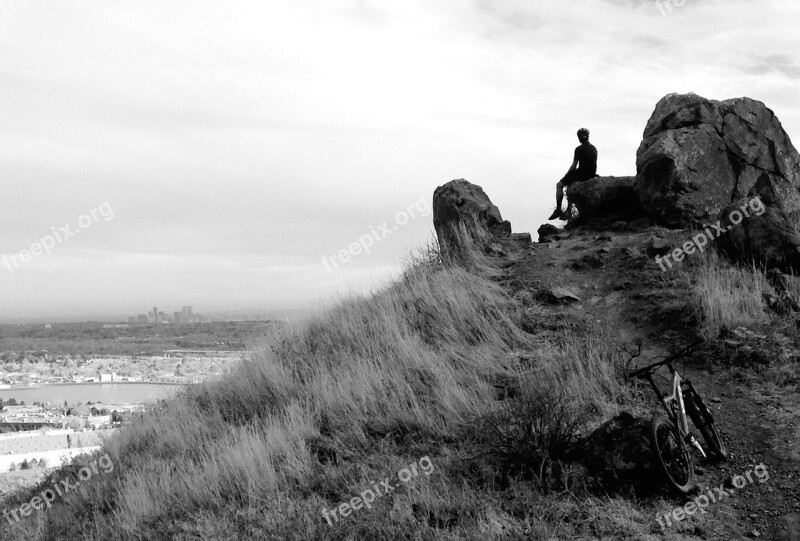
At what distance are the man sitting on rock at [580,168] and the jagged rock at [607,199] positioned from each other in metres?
0.49

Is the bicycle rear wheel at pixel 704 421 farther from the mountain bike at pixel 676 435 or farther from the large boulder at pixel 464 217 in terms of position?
the large boulder at pixel 464 217

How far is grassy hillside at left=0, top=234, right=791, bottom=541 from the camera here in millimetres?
5215

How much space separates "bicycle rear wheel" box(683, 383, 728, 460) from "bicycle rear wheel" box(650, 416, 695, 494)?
0.47m

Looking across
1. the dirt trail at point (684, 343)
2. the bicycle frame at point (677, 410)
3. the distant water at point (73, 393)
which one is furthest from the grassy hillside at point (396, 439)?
the distant water at point (73, 393)

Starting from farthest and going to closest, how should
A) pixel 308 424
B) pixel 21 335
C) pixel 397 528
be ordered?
pixel 21 335, pixel 308 424, pixel 397 528

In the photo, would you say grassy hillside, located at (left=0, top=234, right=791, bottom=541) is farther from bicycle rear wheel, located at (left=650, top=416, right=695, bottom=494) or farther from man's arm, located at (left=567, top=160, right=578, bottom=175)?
man's arm, located at (left=567, top=160, right=578, bottom=175)

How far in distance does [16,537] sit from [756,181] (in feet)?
43.5

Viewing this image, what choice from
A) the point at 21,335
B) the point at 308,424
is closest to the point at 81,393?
the point at 308,424

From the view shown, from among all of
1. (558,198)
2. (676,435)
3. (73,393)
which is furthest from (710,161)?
(73,393)

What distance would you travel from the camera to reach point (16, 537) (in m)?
6.66

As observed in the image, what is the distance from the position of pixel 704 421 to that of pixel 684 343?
2900 mm

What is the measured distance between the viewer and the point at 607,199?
13977 millimetres

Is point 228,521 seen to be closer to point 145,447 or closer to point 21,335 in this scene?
point 145,447

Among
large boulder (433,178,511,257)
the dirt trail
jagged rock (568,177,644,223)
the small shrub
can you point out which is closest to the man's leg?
jagged rock (568,177,644,223)
